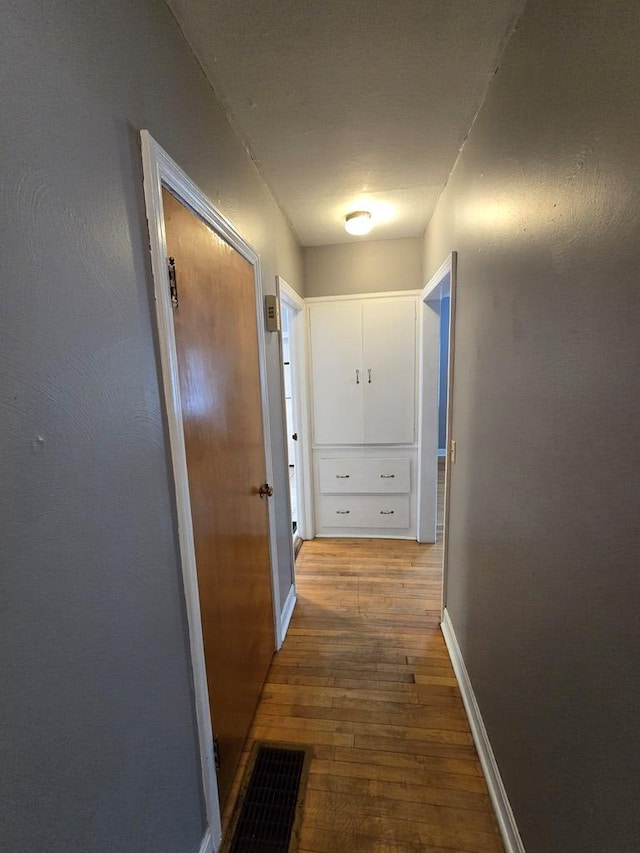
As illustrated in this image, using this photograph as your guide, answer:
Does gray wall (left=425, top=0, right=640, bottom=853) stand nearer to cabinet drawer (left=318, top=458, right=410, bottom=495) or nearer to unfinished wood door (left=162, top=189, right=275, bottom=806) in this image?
unfinished wood door (left=162, top=189, right=275, bottom=806)

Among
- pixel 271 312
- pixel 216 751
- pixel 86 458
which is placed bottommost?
pixel 216 751

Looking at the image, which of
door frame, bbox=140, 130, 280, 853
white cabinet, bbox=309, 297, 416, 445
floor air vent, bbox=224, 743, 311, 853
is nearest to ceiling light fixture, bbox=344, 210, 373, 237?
white cabinet, bbox=309, 297, 416, 445

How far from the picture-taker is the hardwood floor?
117cm

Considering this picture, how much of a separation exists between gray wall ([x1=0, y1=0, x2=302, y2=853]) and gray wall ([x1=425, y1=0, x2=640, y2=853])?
3.05 ft

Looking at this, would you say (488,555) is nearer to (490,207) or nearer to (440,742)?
(440,742)

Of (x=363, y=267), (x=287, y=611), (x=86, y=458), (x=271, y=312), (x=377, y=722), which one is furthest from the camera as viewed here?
(x=363, y=267)

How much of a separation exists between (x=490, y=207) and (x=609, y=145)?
2.27 ft

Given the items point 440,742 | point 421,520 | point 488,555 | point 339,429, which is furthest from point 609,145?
point 421,520

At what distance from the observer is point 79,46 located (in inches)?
25.4

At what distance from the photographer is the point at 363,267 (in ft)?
9.24

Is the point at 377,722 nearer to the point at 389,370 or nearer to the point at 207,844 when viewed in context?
the point at 207,844

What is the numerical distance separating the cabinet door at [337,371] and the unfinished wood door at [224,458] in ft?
4.32

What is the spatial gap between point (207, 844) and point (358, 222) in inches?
113

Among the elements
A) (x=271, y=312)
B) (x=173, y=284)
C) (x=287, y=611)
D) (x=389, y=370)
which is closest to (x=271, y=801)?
(x=287, y=611)
